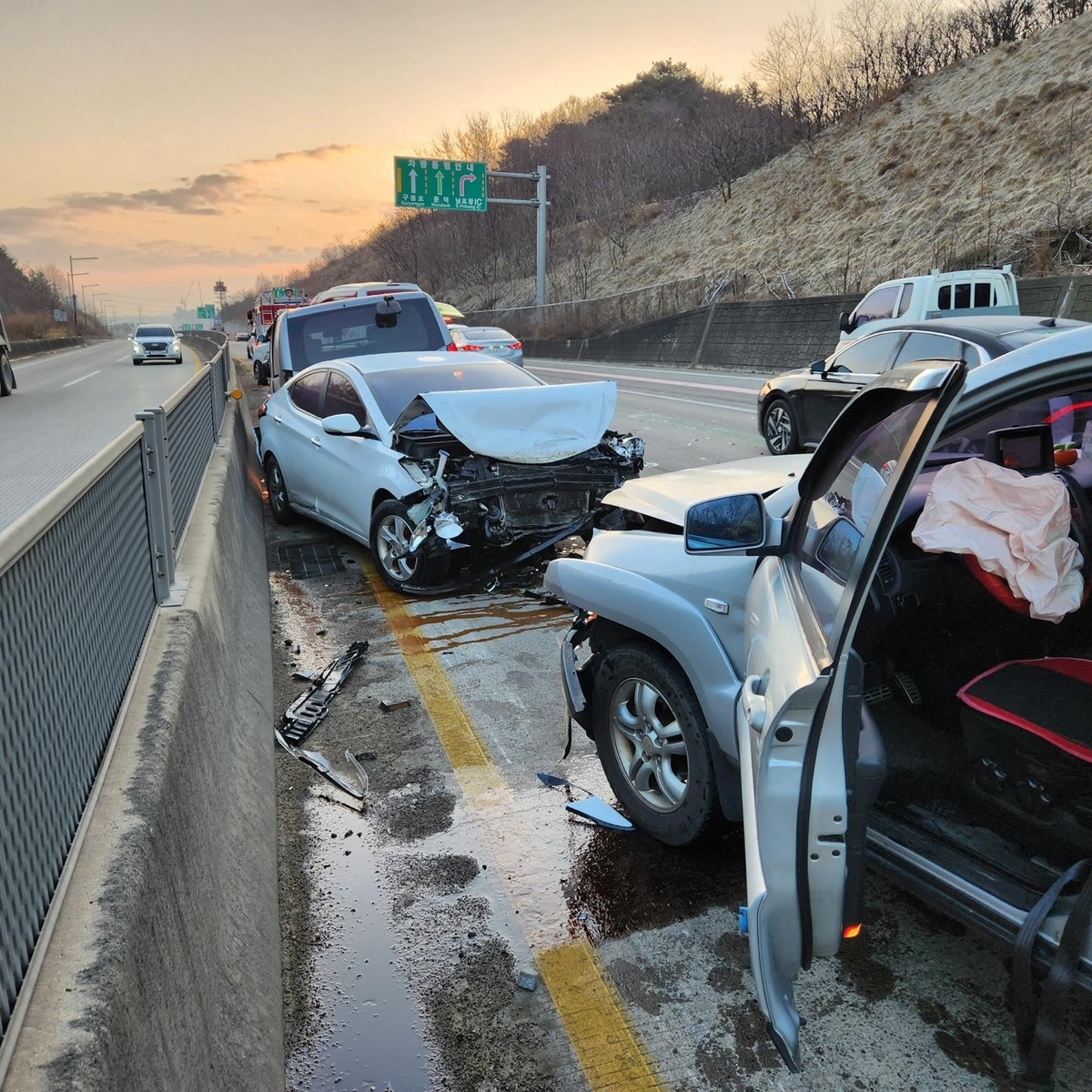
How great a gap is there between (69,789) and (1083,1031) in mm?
2643

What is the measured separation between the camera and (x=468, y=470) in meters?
6.65

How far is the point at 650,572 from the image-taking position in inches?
133

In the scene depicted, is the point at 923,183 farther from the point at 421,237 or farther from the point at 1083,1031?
the point at 421,237

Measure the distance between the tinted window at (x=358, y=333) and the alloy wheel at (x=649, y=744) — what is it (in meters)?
8.27

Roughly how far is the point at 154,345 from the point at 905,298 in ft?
119

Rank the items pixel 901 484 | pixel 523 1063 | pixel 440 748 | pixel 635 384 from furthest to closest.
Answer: pixel 635 384, pixel 440 748, pixel 523 1063, pixel 901 484

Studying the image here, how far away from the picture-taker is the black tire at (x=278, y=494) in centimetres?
901

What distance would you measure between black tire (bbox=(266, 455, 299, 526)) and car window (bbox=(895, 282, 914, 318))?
9.37m

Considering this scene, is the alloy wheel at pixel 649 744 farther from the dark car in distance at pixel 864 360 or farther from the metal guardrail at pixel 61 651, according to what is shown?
the dark car in distance at pixel 864 360

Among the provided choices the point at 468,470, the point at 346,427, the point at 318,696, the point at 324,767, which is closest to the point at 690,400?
the point at 346,427

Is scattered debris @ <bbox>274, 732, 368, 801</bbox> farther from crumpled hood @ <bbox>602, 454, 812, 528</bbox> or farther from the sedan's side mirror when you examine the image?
the sedan's side mirror

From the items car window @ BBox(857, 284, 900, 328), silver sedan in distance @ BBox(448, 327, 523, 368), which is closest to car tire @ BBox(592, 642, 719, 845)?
car window @ BBox(857, 284, 900, 328)

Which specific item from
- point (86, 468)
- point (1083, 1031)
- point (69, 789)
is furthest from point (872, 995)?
point (86, 468)

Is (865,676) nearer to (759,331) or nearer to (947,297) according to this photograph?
(947,297)
